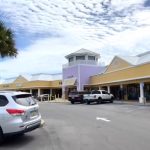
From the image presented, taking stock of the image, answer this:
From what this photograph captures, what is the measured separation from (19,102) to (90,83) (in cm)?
4992

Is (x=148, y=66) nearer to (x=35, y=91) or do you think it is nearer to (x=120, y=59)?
(x=120, y=59)

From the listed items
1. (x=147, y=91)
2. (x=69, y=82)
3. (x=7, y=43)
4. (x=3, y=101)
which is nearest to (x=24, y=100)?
(x=3, y=101)

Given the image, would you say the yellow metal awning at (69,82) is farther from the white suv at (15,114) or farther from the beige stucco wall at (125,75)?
the white suv at (15,114)

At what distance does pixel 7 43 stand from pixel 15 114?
12.6 meters

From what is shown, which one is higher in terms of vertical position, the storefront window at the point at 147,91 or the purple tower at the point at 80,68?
the purple tower at the point at 80,68

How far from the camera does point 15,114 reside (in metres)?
11.8

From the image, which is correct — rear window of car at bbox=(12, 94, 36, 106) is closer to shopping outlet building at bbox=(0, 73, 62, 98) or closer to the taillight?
the taillight

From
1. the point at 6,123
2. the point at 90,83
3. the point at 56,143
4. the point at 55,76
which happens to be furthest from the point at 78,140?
the point at 55,76

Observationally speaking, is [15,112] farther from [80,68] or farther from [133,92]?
[80,68]

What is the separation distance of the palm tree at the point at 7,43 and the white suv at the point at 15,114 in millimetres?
11286

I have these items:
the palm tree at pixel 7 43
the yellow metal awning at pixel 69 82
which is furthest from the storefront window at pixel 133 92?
the palm tree at pixel 7 43

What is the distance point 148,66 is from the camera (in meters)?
39.6

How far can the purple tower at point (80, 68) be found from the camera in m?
62.8

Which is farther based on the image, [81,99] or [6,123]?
[81,99]
